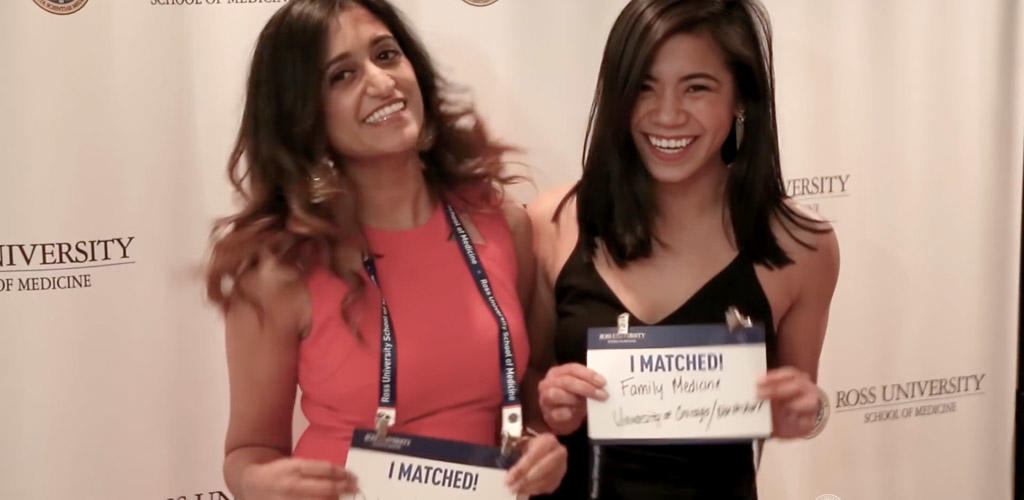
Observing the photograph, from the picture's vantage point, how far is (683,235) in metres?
1.89

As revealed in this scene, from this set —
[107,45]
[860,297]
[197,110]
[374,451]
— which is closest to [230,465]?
[374,451]

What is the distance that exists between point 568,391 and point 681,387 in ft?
0.66

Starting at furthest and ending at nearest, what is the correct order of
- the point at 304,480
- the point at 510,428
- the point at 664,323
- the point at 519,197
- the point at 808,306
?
the point at 519,197 → the point at 808,306 → the point at 664,323 → the point at 510,428 → the point at 304,480

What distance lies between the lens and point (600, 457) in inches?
73.8

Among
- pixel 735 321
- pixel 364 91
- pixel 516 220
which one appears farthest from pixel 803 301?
pixel 364 91

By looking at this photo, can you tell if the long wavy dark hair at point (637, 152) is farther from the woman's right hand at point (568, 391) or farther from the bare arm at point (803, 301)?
the woman's right hand at point (568, 391)

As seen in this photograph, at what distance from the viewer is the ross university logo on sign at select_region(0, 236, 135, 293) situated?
1.95 m

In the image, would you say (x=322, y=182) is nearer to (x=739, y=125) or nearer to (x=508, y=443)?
(x=508, y=443)

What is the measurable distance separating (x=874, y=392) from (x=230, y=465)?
1.73m

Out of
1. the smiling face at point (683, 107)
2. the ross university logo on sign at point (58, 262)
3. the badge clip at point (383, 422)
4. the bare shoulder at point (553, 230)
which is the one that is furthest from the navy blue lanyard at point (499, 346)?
the ross university logo on sign at point (58, 262)

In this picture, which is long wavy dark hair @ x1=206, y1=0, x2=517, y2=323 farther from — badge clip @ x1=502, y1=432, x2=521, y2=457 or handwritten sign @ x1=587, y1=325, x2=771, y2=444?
handwritten sign @ x1=587, y1=325, x2=771, y2=444

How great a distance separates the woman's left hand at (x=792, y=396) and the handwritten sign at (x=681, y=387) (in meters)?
0.02

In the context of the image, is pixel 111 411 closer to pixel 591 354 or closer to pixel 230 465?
pixel 230 465

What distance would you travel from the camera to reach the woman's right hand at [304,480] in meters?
1.58
